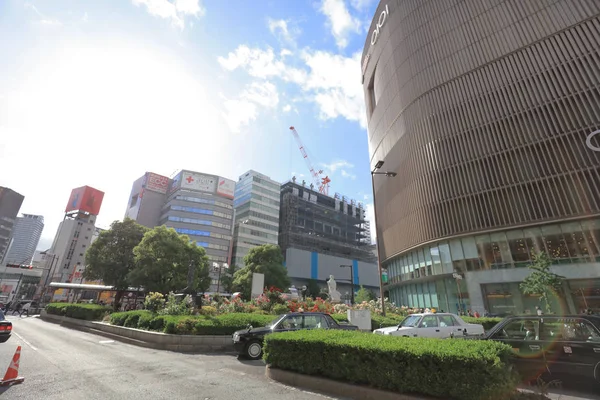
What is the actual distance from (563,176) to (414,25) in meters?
31.6

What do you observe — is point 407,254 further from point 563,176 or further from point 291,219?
point 291,219

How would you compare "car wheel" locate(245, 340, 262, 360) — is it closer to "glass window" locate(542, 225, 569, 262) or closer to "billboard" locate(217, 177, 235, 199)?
"glass window" locate(542, 225, 569, 262)

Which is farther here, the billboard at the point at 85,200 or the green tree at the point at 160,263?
the billboard at the point at 85,200

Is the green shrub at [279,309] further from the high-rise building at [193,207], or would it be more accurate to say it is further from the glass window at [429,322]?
the high-rise building at [193,207]

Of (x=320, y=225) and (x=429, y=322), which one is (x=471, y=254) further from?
(x=320, y=225)

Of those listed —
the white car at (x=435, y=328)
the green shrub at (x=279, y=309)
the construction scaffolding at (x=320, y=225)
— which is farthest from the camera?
the construction scaffolding at (x=320, y=225)

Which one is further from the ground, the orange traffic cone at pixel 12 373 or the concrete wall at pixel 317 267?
the concrete wall at pixel 317 267

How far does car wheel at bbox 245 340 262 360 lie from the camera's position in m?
10.0

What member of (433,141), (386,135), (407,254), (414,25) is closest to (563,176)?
(433,141)

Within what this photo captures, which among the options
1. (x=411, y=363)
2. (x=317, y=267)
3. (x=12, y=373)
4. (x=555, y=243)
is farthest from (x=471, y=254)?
(x=317, y=267)

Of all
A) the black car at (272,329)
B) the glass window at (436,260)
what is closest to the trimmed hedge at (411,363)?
the black car at (272,329)

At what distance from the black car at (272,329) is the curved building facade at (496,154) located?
23182 mm

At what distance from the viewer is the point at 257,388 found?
249 inches

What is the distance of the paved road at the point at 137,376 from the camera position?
228 inches
